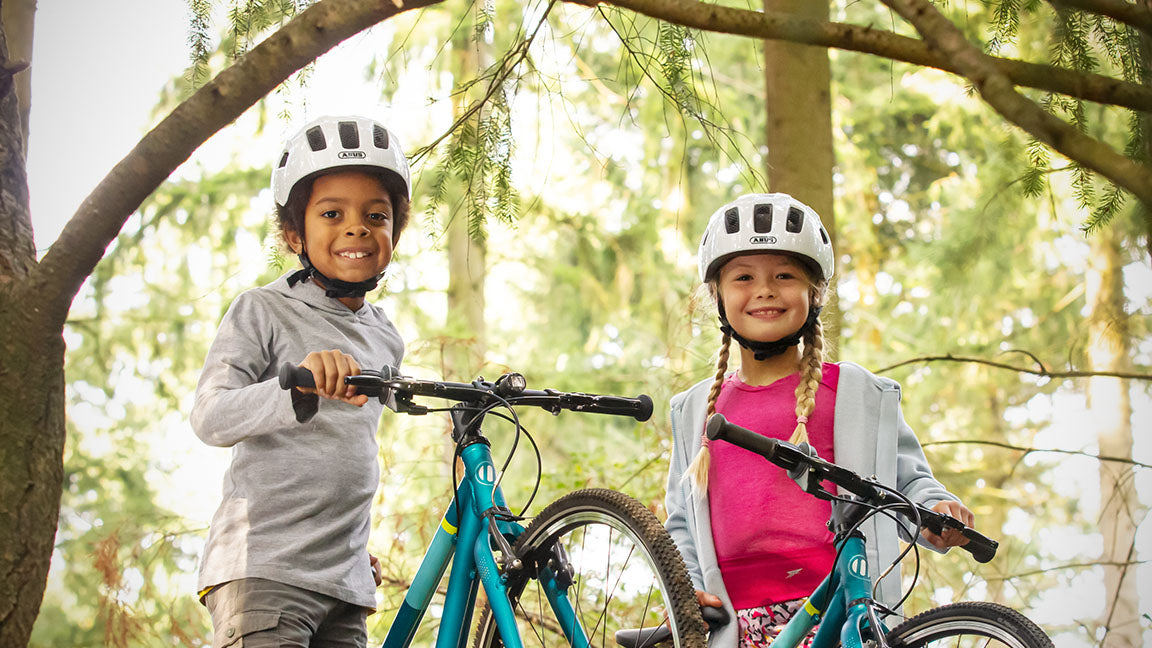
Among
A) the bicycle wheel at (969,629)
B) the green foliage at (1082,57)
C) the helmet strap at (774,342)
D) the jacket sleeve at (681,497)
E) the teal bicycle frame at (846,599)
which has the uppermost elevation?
the green foliage at (1082,57)

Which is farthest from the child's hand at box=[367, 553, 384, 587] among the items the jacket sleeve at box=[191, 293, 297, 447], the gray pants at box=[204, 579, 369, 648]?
the jacket sleeve at box=[191, 293, 297, 447]

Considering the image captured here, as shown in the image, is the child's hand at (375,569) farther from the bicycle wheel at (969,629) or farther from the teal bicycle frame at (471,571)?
the bicycle wheel at (969,629)

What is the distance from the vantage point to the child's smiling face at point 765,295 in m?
3.30

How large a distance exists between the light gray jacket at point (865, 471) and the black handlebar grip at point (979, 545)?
49cm

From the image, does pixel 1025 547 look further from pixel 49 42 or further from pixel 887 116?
pixel 49 42

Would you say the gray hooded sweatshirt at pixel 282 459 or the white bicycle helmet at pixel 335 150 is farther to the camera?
the white bicycle helmet at pixel 335 150

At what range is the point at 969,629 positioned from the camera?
7.11 feet

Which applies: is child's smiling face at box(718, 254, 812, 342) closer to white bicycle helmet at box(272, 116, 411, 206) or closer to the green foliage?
the green foliage

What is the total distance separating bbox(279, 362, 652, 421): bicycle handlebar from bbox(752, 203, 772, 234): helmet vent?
32.5 inches

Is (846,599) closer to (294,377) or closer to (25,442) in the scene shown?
(294,377)

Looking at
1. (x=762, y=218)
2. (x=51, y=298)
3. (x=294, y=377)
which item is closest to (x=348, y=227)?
(x=294, y=377)

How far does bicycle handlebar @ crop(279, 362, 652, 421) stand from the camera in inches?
103

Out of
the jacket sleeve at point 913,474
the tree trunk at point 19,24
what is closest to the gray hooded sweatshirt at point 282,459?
the jacket sleeve at point 913,474

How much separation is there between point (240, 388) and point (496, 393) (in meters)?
0.71
